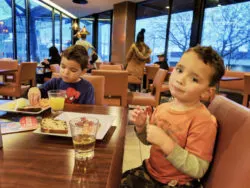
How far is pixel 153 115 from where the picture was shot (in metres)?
1.02

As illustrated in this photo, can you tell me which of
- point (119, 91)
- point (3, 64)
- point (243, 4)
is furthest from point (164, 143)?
point (243, 4)

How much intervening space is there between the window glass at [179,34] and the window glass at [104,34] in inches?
146

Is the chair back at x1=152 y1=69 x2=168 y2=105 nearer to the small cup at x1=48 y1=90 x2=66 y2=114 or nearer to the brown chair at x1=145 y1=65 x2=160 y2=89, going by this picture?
the small cup at x1=48 y1=90 x2=66 y2=114

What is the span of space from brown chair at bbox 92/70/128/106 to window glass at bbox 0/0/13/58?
4763 mm

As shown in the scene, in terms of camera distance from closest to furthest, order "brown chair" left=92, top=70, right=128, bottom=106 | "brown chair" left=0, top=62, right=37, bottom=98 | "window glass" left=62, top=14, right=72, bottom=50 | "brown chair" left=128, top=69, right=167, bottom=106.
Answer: "brown chair" left=92, top=70, right=128, bottom=106, "brown chair" left=128, top=69, right=167, bottom=106, "brown chair" left=0, top=62, right=37, bottom=98, "window glass" left=62, top=14, right=72, bottom=50

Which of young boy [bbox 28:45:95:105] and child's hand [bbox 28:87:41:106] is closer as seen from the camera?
child's hand [bbox 28:87:41:106]

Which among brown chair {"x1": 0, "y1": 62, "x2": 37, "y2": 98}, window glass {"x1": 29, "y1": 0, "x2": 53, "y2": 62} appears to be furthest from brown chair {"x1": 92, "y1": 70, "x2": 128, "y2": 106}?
window glass {"x1": 29, "y1": 0, "x2": 53, "y2": 62}

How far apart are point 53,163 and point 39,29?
28.0 ft

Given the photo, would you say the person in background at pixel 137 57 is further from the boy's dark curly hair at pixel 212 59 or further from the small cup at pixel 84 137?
the small cup at pixel 84 137

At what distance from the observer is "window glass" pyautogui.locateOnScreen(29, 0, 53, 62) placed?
7504mm

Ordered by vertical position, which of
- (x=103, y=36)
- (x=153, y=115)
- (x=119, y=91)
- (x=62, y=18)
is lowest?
(x=119, y=91)

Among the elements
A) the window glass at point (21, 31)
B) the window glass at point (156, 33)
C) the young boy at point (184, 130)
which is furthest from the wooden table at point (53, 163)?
the window glass at point (21, 31)

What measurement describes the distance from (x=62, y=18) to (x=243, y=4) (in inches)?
308

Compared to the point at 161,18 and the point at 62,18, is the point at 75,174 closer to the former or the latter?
the point at 161,18
